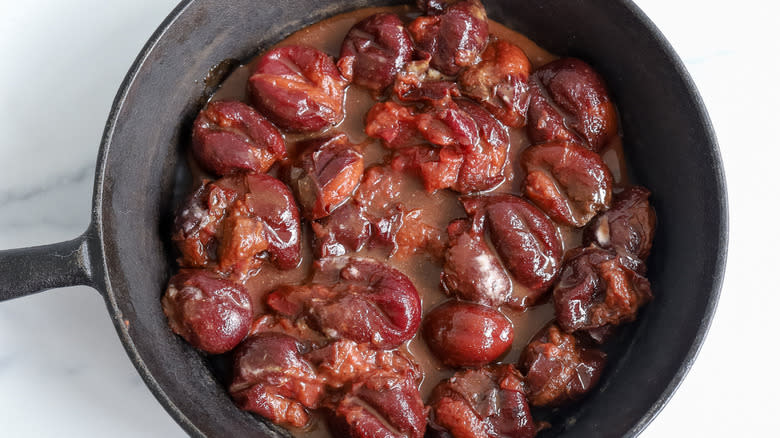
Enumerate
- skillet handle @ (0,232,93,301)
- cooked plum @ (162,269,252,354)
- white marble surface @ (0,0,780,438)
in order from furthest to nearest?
white marble surface @ (0,0,780,438), cooked plum @ (162,269,252,354), skillet handle @ (0,232,93,301)

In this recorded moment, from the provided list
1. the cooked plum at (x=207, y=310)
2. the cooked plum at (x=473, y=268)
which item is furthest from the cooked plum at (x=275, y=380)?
the cooked plum at (x=473, y=268)

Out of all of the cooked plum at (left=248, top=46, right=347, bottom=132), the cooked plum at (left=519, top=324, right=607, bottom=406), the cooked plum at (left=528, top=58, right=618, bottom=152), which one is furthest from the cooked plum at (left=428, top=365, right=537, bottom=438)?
the cooked plum at (left=248, top=46, right=347, bottom=132)

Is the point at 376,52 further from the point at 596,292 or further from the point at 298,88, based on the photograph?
the point at 596,292

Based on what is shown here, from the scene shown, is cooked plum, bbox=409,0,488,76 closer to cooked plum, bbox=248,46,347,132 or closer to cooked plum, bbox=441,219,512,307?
cooked plum, bbox=248,46,347,132

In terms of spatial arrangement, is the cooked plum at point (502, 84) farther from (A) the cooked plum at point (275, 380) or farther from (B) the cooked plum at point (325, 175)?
(A) the cooked plum at point (275, 380)

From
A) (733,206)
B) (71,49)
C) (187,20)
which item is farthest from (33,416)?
(733,206)

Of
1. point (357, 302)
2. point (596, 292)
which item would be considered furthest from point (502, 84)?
point (357, 302)
